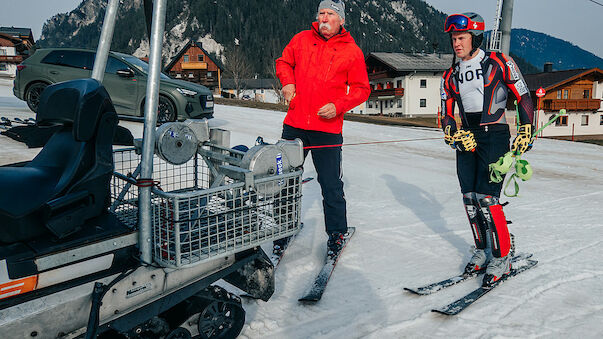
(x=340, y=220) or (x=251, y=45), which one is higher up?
(x=251, y=45)

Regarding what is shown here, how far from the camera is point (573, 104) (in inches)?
1704

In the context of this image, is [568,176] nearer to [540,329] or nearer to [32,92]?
[540,329]

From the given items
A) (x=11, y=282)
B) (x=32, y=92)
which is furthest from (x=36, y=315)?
(x=32, y=92)

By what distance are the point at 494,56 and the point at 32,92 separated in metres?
11.1

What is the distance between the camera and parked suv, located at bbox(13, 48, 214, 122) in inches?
392

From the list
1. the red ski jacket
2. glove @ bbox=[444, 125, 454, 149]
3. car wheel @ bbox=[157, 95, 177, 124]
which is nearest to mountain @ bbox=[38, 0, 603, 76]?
car wheel @ bbox=[157, 95, 177, 124]

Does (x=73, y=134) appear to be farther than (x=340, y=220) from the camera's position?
No

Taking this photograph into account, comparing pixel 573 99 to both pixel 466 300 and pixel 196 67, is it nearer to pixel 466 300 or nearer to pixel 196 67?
pixel 466 300

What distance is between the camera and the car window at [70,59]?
10305 mm

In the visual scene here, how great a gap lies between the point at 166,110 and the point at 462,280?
8.49 meters

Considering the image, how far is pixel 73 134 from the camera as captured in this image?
Result: 184cm

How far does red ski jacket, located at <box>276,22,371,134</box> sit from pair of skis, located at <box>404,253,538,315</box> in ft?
5.03

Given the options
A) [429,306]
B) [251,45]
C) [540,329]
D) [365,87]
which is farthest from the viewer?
[251,45]

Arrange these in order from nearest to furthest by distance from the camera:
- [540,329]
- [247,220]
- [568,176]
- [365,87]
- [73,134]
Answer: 1. [73,134]
2. [247,220]
3. [540,329]
4. [365,87]
5. [568,176]
